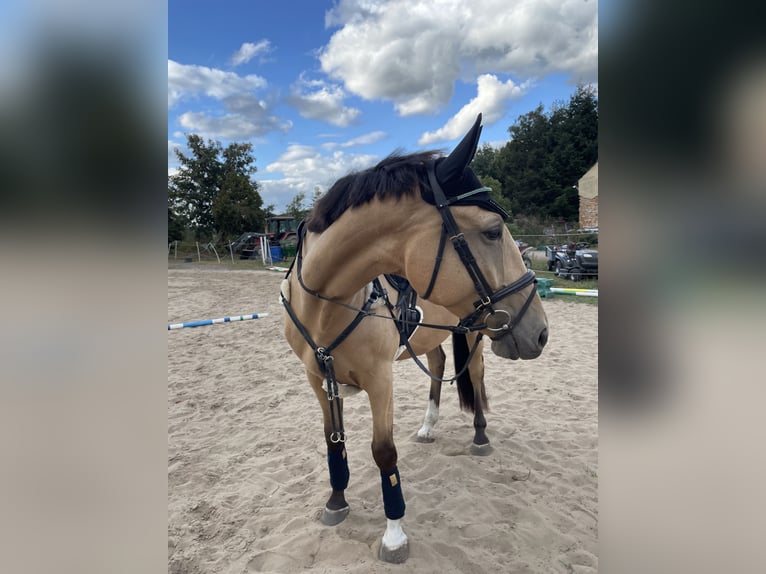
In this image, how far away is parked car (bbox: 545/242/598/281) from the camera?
490 inches

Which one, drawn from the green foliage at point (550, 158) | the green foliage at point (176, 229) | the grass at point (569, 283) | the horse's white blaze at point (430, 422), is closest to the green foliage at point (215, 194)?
the green foliage at point (176, 229)

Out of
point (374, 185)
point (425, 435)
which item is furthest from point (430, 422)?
point (374, 185)

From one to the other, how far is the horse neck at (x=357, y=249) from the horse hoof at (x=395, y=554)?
162cm

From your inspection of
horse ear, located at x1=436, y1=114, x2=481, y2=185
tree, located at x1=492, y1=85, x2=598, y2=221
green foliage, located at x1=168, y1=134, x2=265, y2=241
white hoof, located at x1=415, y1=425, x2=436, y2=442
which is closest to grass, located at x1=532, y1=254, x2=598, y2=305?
white hoof, located at x1=415, y1=425, x2=436, y2=442

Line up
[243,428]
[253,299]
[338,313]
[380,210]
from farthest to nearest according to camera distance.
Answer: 1. [253,299]
2. [243,428]
3. [338,313]
4. [380,210]

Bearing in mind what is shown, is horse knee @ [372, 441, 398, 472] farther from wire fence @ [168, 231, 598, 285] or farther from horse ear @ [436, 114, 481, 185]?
wire fence @ [168, 231, 598, 285]

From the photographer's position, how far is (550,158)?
3166 centimetres

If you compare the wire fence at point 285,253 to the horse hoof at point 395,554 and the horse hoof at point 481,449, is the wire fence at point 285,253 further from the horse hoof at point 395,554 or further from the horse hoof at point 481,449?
the horse hoof at point 395,554

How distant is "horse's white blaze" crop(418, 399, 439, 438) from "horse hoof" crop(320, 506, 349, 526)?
1.35 metres

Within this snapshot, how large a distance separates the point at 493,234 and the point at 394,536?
Answer: 1985 mm

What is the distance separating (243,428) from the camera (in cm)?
417

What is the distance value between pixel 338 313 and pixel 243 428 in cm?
271
